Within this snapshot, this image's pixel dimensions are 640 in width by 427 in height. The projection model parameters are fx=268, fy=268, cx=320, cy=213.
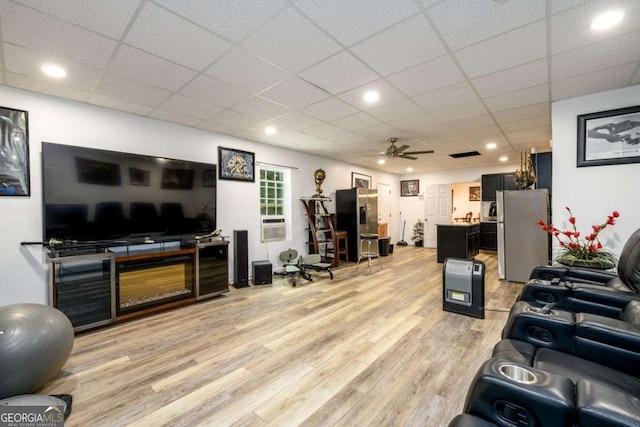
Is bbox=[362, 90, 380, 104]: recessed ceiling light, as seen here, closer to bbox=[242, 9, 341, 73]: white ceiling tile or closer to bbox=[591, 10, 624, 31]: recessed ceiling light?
bbox=[242, 9, 341, 73]: white ceiling tile

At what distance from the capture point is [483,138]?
5.17 metres

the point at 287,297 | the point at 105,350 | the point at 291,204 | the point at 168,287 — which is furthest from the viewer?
the point at 291,204

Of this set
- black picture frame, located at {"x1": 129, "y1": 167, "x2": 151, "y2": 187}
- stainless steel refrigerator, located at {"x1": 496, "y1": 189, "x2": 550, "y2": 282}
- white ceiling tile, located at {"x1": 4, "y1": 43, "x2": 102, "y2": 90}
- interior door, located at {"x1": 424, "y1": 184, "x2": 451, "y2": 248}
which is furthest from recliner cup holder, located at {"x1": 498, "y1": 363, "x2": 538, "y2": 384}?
interior door, located at {"x1": 424, "y1": 184, "x2": 451, "y2": 248}

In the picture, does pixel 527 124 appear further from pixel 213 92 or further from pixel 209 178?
pixel 209 178

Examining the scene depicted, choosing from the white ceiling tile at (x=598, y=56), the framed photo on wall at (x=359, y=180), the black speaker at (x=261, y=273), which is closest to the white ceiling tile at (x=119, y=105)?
the black speaker at (x=261, y=273)

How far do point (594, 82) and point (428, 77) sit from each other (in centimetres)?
187

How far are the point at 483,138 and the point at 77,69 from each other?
6.08 metres

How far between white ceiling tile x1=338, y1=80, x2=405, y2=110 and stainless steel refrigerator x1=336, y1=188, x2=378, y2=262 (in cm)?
331

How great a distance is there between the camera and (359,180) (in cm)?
811

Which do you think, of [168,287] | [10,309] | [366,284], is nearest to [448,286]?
[366,284]

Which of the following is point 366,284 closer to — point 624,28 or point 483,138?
point 483,138

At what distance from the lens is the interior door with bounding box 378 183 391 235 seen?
9.05m

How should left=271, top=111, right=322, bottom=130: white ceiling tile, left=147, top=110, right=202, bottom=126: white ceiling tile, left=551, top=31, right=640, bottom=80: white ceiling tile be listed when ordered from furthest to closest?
left=271, top=111, right=322, bottom=130: white ceiling tile, left=147, top=110, right=202, bottom=126: white ceiling tile, left=551, top=31, right=640, bottom=80: white ceiling tile

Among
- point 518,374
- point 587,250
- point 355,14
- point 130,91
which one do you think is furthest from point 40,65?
point 587,250
